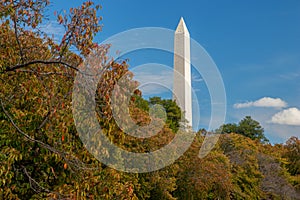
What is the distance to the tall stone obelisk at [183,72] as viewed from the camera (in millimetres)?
17062

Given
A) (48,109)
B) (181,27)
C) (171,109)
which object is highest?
(181,27)

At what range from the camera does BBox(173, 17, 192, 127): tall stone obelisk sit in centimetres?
1706

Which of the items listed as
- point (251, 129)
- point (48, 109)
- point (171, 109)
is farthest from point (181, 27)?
point (48, 109)

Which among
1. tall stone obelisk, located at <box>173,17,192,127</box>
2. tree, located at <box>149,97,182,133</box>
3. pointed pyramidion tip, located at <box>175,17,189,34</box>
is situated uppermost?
pointed pyramidion tip, located at <box>175,17,189,34</box>

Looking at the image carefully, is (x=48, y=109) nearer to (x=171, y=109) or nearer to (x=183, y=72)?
(x=171, y=109)

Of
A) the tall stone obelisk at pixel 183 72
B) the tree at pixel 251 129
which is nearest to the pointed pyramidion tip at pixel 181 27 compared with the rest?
the tall stone obelisk at pixel 183 72

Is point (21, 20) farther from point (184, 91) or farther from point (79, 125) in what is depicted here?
point (184, 91)

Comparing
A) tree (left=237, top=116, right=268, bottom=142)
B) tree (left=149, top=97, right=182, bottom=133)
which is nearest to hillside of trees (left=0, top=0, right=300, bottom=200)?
tree (left=149, top=97, right=182, bottom=133)

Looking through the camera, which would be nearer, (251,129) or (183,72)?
(183,72)

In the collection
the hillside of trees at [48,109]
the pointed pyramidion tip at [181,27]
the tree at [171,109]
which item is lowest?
the hillside of trees at [48,109]

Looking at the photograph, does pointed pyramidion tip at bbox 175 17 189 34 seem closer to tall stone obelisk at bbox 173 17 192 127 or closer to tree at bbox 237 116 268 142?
tall stone obelisk at bbox 173 17 192 127

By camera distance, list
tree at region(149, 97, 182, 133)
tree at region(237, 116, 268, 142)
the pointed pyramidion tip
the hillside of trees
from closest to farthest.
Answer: the hillside of trees, tree at region(149, 97, 182, 133), the pointed pyramidion tip, tree at region(237, 116, 268, 142)

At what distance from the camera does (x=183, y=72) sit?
17.4 metres

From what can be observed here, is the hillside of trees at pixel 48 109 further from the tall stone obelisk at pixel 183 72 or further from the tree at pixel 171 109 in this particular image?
the tall stone obelisk at pixel 183 72
